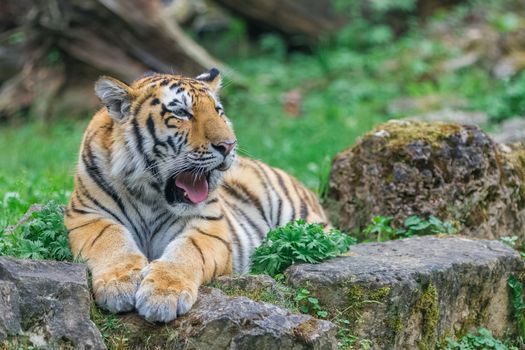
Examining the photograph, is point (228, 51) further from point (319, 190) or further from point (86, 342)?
point (86, 342)

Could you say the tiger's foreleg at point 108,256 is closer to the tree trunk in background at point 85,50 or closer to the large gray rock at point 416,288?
the large gray rock at point 416,288

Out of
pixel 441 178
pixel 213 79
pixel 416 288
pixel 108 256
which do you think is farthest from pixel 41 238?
pixel 441 178

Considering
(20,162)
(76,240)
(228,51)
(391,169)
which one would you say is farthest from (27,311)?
(228,51)

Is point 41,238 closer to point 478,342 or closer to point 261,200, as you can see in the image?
point 261,200

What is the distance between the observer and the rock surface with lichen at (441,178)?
635 cm

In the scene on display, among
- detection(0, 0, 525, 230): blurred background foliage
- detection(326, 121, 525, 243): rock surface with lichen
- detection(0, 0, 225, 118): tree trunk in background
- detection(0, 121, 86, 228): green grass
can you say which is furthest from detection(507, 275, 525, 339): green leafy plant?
detection(0, 0, 225, 118): tree trunk in background

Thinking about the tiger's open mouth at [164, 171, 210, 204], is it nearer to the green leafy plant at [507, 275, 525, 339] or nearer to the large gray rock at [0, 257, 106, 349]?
the large gray rock at [0, 257, 106, 349]

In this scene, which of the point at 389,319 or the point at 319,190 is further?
the point at 319,190

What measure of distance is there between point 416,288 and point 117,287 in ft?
4.98

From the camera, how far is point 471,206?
6.37m

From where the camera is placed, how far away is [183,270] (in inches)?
177

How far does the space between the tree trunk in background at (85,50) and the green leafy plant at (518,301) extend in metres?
7.08

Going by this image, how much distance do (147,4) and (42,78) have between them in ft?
6.35

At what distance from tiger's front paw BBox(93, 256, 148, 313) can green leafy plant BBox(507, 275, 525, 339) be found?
228cm
